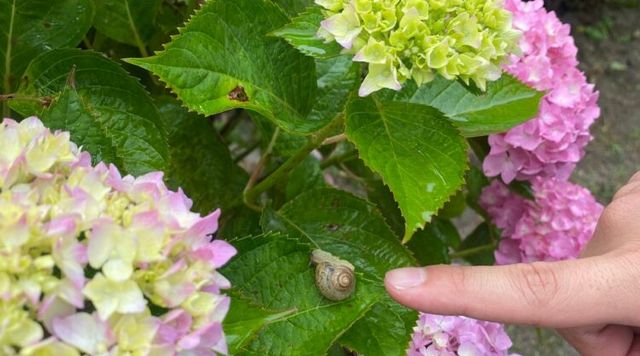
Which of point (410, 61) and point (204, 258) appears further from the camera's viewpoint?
point (410, 61)

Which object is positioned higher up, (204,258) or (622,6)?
(204,258)

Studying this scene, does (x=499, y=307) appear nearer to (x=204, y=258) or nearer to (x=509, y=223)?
(x=204, y=258)

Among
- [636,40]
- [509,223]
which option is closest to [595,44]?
[636,40]

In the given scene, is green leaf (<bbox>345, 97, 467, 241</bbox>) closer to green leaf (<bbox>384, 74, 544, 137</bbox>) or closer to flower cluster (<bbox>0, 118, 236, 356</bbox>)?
green leaf (<bbox>384, 74, 544, 137</bbox>)

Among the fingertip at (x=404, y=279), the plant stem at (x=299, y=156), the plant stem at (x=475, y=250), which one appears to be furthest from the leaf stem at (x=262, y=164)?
the plant stem at (x=475, y=250)

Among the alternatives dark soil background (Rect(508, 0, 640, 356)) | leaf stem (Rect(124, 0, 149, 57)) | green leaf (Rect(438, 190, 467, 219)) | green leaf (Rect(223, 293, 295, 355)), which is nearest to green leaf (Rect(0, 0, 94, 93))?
leaf stem (Rect(124, 0, 149, 57))

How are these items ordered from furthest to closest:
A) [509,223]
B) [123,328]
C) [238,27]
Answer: [509,223], [238,27], [123,328]

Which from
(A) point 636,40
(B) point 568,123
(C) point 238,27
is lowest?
(A) point 636,40
